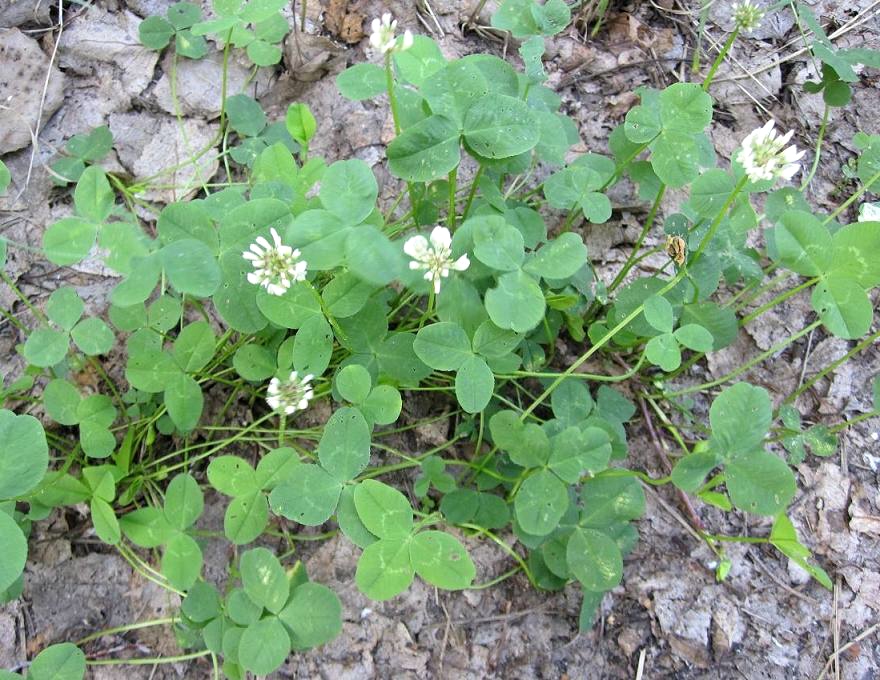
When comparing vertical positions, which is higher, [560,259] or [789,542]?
[560,259]

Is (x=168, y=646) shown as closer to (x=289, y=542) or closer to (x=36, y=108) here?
(x=289, y=542)

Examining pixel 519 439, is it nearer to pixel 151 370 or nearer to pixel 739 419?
pixel 739 419

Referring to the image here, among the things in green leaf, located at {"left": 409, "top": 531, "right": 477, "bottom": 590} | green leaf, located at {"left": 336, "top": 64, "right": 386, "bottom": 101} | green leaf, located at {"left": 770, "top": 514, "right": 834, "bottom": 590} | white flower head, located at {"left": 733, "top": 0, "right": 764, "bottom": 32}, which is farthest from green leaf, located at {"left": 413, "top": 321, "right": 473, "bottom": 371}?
white flower head, located at {"left": 733, "top": 0, "right": 764, "bottom": 32}

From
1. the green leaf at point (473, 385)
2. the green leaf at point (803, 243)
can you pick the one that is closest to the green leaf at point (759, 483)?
the green leaf at point (803, 243)

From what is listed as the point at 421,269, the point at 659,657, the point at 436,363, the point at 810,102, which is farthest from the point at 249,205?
the point at 810,102

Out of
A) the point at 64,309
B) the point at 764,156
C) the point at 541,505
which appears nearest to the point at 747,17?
the point at 764,156

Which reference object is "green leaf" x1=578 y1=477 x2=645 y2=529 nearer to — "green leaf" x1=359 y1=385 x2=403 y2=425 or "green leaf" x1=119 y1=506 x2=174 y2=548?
"green leaf" x1=359 y1=385 x2=403 y2=425

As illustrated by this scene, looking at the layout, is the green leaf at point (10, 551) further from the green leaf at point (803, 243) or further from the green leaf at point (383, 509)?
the green leaf at point (803, 243)
